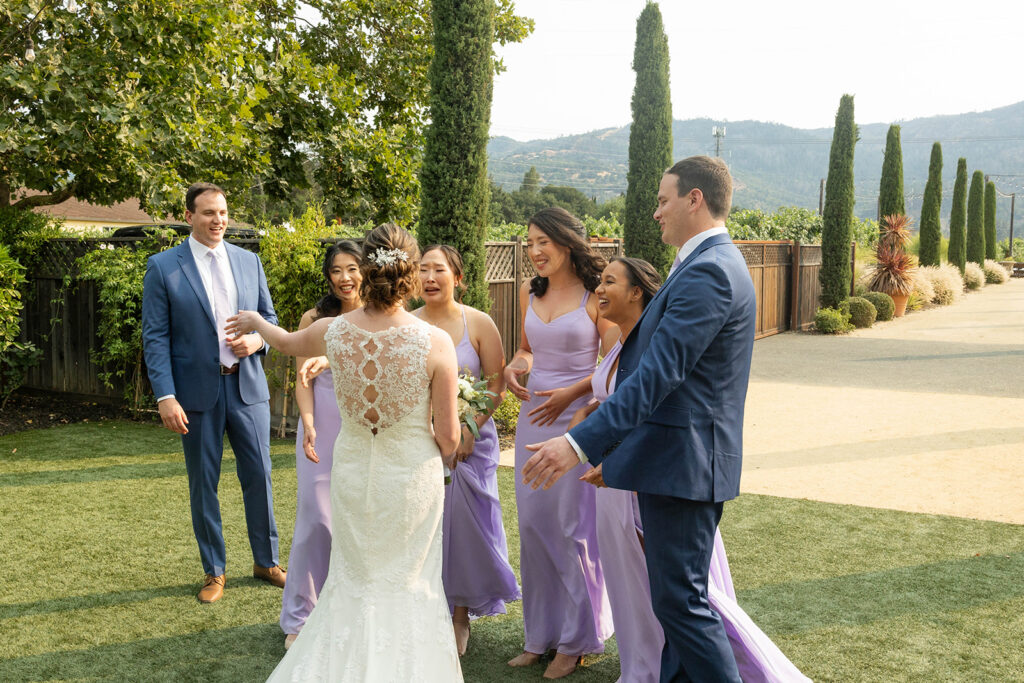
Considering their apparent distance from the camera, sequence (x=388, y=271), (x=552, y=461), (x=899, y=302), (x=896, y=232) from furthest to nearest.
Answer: (x=896, y=232), (x=899, y=302), (x=388, y=271), (x=552, y=461)

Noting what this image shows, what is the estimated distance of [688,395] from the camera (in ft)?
9.35

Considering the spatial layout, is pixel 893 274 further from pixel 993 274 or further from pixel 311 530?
pixel 993 274

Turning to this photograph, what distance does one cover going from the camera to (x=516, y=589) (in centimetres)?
438

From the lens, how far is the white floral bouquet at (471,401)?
3746 mm

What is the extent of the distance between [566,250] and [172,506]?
4091mm

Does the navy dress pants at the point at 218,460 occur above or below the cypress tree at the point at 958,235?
below

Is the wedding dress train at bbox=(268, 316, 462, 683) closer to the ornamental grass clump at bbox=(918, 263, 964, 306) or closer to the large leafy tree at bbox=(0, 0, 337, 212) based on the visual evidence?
the large leafy tree at bbox=(0, 0, 337, 212)

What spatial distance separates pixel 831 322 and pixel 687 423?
787 inches

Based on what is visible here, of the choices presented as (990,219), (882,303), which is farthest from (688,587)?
(990,219)

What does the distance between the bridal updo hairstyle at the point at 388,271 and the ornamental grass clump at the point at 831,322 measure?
19939 millimetres

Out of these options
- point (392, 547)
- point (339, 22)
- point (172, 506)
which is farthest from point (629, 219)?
point (392, 547)

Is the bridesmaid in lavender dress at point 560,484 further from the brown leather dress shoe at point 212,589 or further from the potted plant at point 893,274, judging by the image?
the potted plant at point 893,274

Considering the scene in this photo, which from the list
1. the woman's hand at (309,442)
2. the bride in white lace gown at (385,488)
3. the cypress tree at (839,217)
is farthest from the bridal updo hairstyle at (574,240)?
the cypress tree at (839,217)

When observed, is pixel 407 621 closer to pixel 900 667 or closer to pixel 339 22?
pixel 900 667
